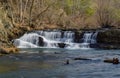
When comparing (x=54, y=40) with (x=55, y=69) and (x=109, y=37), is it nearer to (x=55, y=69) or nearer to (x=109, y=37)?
(x=109, y=37)

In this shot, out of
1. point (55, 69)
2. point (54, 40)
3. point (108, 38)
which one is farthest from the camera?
point (54, 40)

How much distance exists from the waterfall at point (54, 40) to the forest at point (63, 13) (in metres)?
3.89

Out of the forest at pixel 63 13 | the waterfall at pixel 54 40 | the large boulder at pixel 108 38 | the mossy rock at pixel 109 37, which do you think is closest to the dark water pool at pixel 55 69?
the waterfall at pixel 54 40

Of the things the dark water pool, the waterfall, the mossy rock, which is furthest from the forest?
the dark water pool

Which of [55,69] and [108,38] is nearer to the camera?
[55,69]

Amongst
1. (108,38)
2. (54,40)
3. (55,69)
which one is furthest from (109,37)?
(55,69)

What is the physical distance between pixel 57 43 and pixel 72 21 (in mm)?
23201

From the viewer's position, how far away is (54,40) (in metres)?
48.8

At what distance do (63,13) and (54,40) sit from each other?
21029 millimetres

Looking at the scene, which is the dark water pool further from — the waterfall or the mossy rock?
the mossy rock

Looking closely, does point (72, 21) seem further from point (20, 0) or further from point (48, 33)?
point (48, 33)

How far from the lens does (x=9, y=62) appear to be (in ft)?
96.0

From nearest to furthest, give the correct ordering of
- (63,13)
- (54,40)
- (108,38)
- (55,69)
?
(55,69), (108,38), (54,40), (63,13)

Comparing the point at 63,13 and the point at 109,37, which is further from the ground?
the point at 63,13
